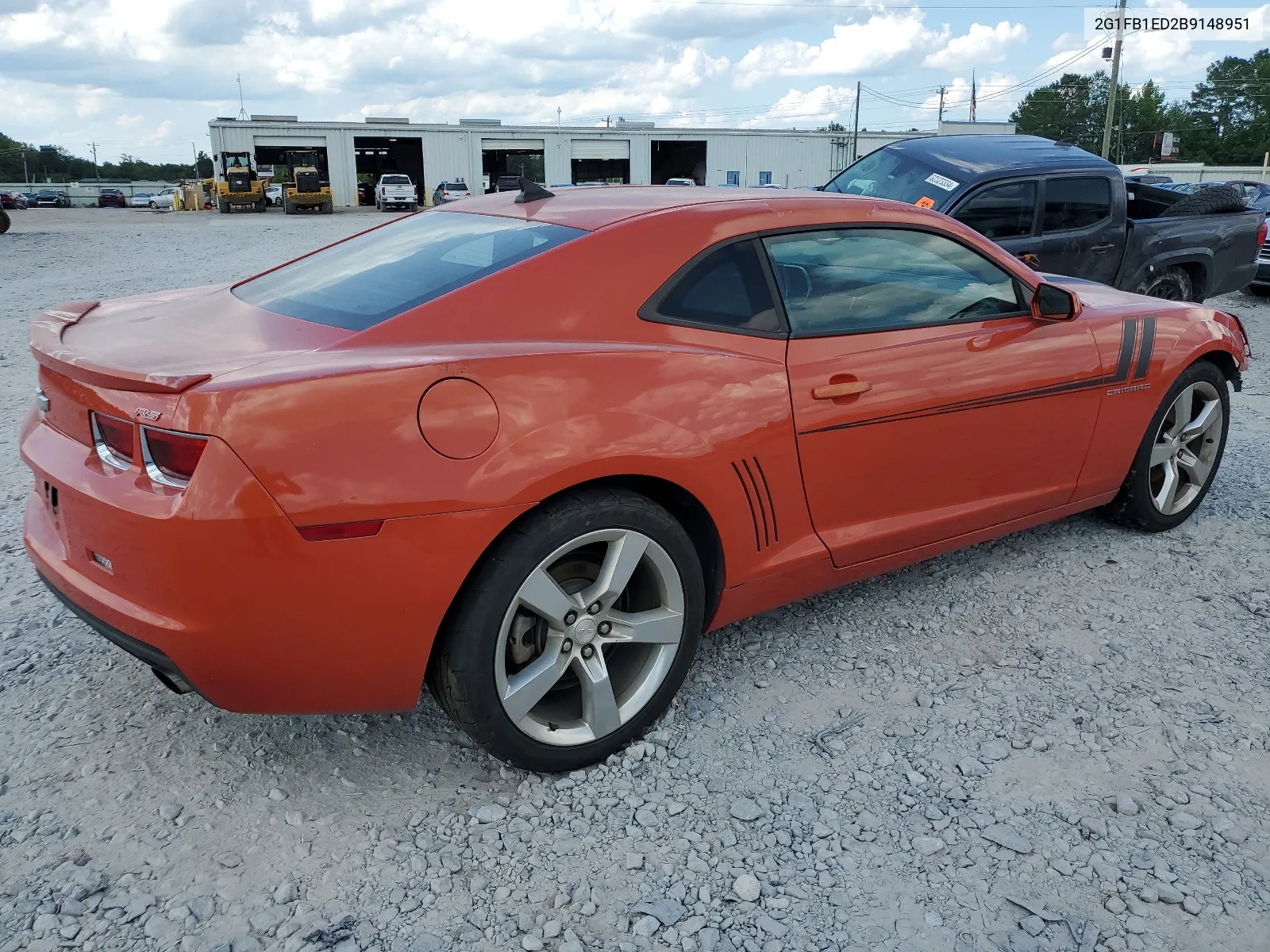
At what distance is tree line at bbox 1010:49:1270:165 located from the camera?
7831 cm

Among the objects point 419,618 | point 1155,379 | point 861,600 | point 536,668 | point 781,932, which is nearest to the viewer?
point 781,932

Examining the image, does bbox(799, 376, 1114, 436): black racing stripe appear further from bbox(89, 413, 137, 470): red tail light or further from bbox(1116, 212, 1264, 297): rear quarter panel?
bbox(1116, 212, 1264, 297): rear quarter panel

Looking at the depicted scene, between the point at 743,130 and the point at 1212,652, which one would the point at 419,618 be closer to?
the point at 1212,652

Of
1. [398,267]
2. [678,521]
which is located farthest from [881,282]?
[398,267]

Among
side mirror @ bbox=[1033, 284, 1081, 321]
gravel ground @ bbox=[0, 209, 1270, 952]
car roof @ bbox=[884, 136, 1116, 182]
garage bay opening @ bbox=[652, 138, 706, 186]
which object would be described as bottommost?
gravel ground @ bbox=[0, 209, 1270, 952]

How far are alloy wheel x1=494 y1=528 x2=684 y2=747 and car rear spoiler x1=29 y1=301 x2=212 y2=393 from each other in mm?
913

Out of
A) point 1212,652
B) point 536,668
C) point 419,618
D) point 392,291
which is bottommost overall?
point 1212,652

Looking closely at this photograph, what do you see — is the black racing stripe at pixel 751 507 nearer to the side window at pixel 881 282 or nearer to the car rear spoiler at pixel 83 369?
the side window at pixel 881 282

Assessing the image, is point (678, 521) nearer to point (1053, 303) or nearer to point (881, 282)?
point (881, 282)

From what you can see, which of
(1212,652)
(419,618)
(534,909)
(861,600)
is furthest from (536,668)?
(1212,652)

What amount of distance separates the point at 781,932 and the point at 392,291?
6.22 feet

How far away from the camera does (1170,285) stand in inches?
332

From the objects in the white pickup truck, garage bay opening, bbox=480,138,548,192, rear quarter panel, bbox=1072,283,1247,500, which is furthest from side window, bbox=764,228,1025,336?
garage bay opening, bbox=480,138,548,192

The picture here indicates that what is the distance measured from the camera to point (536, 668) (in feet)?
8.33
